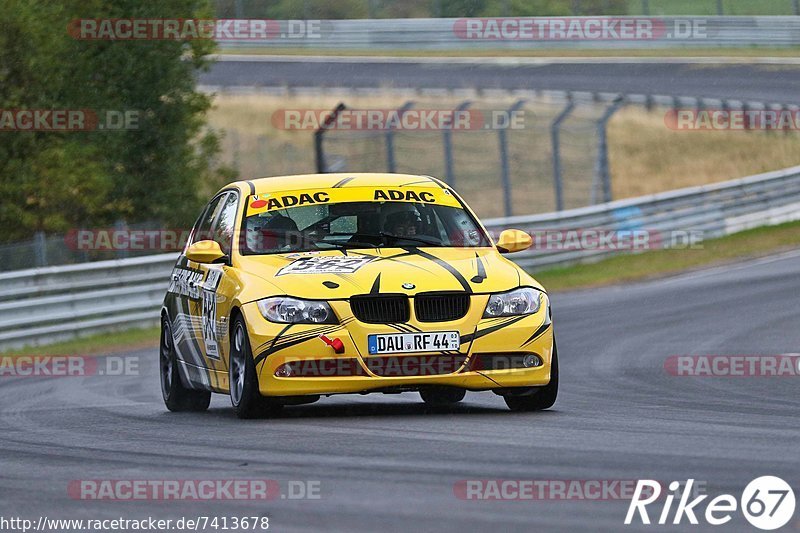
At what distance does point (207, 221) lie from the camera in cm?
1186

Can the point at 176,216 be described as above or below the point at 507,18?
below

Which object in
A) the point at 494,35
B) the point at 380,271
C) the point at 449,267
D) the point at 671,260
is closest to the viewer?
the point at 380,271

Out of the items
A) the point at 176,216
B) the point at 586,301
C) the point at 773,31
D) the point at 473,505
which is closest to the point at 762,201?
the point at 586,301

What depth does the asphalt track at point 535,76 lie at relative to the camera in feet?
129

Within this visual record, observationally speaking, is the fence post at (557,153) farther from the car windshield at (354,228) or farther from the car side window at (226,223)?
the car windshield at (354,228)

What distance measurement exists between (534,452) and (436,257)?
9.01 feet

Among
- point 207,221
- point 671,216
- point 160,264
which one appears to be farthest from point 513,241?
point 671,216

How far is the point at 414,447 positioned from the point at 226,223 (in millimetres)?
3603

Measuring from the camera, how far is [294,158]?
34250 mm

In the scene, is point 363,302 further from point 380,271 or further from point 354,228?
point 354,228

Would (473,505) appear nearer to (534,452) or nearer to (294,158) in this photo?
(534,452)

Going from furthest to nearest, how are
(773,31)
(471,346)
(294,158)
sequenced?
(773,31), (294,158), (471,346)

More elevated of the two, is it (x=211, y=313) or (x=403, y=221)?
(x=403, y=221)

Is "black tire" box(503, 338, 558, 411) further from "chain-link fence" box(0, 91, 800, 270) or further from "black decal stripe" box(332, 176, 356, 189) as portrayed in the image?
"chain-link fence" box(0, 91, 800, 270)
